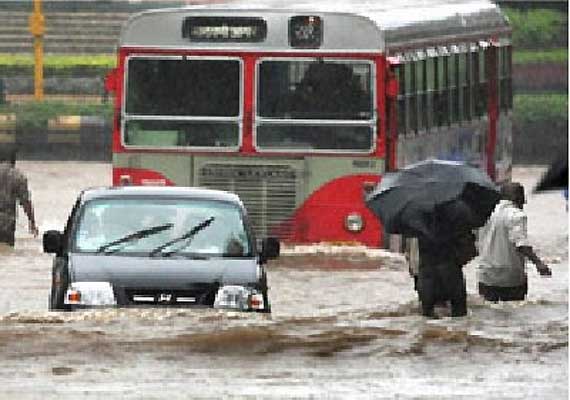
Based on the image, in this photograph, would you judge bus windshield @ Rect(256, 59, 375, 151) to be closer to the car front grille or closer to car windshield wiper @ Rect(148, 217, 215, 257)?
car windshield wiper @ Rect(148, 217, 215, 257)

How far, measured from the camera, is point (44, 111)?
44.2m

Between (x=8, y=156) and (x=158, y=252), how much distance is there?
31.8 feet

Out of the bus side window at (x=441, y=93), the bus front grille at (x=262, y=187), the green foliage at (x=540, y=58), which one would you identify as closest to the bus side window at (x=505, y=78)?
the bus side window at (x=441, y=93)

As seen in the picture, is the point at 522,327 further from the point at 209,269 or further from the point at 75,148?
the point at 75,148

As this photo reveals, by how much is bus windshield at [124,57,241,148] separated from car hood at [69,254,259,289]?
26.3 feet

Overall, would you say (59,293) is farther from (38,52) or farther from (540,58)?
(540,58)

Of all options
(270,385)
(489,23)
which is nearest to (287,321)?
(270,385)

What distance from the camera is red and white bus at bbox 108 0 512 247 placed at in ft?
79.8

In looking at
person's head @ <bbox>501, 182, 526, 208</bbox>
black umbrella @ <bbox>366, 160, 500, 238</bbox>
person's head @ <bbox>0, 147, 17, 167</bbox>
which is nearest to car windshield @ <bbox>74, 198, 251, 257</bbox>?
black umbrella @ <bbox>366, 160, 500, 238</bbox>

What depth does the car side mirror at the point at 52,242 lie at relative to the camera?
16500 millimetres

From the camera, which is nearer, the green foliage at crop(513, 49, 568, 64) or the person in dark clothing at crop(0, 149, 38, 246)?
the person in dark clothing at crop(0, 149, 38, 246)

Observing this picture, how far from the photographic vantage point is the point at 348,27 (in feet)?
79.7

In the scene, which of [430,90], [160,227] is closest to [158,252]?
[160,227]

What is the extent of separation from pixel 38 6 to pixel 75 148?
4371 mm
